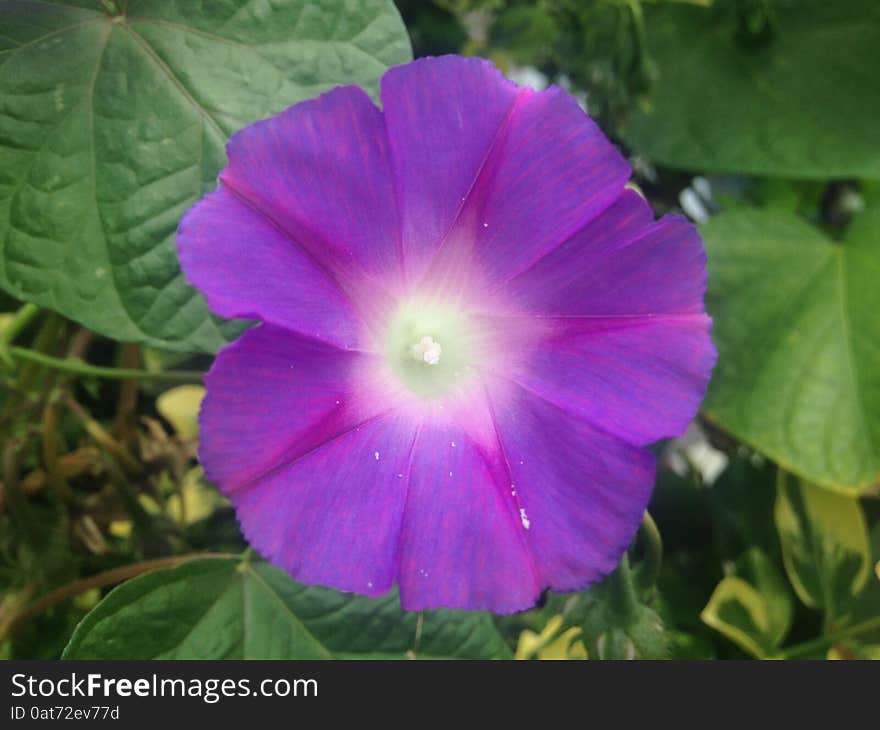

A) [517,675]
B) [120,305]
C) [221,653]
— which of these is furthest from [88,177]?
[517,675]

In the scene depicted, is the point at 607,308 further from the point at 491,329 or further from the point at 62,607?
the point at 62,607

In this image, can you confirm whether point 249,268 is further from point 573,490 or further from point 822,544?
point 822,544

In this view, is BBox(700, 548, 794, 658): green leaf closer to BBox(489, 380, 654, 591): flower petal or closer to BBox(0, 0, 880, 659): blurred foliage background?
BBox(0, 0, 880, 659): blurred foliage background

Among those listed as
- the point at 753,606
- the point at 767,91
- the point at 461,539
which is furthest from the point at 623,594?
the point at 767,91

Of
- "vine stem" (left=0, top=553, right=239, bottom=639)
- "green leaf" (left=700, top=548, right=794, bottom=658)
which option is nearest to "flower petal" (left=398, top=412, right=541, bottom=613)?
"vine stem" (left=0, top=553, right=239, bottom=639)

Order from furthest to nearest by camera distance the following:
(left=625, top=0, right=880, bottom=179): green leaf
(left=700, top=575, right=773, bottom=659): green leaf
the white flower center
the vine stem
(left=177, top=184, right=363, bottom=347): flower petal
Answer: (left=625, top=0, right=880, bottom=179): green leaf, (left=700, top=575, right=773, bottom=659): green leaf, the vine stem, the white flower center, (left=177, top=184, right=363, bottom=347): flower petal

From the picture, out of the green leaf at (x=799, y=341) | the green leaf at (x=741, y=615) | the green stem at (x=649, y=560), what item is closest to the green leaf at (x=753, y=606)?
the green leaf at (x=741, y=615)
